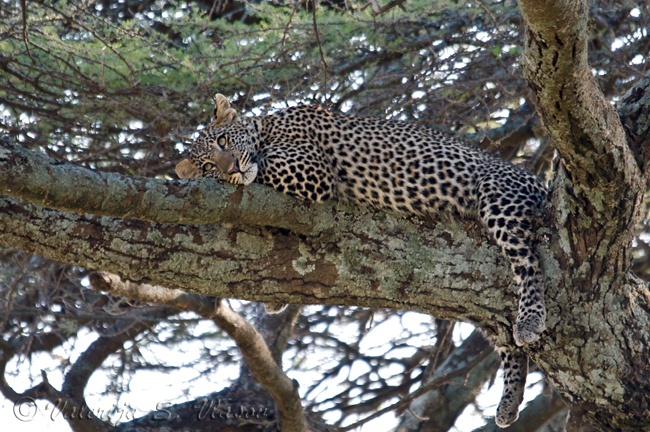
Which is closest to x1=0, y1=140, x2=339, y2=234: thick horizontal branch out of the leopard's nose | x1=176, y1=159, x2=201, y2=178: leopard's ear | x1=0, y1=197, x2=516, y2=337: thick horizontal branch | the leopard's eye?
x1=0, y1=197, x2=516, y2=337: thick horizontal branch

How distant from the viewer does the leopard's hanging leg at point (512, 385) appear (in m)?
5.00

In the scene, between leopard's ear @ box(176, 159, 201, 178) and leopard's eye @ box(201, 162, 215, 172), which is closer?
leopard's eye @ box(201, 162, 215, 172)

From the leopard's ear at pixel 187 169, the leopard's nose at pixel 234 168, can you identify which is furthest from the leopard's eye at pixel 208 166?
the leopard's nose at pixel 234 168

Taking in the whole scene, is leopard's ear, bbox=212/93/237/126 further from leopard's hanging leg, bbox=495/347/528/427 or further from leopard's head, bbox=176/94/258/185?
leopard's hanging leg, bbox=495/347/528/427

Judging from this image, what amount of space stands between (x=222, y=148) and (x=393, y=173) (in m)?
1.45

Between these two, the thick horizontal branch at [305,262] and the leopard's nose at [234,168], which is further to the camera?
the leopard's nose at [234,168]

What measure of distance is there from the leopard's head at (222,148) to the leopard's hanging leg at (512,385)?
2.48 meters

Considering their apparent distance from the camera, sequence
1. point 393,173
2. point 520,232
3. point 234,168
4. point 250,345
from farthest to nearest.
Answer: point 250,345 → point 393,173 → point 234,168 → point 520,232

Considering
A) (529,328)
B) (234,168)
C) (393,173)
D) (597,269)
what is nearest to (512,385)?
(529,328)

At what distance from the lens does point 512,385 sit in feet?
16.4

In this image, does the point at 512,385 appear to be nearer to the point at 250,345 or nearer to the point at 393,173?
the point at 393,173

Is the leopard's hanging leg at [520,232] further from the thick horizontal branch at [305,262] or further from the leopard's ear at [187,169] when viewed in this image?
the leopard's ear at [187,169]

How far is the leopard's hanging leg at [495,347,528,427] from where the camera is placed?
500 centimetres

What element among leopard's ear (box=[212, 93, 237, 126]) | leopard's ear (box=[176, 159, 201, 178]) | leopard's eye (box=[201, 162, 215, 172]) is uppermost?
leopard's ear (box=[212, 93, 237, 126])
